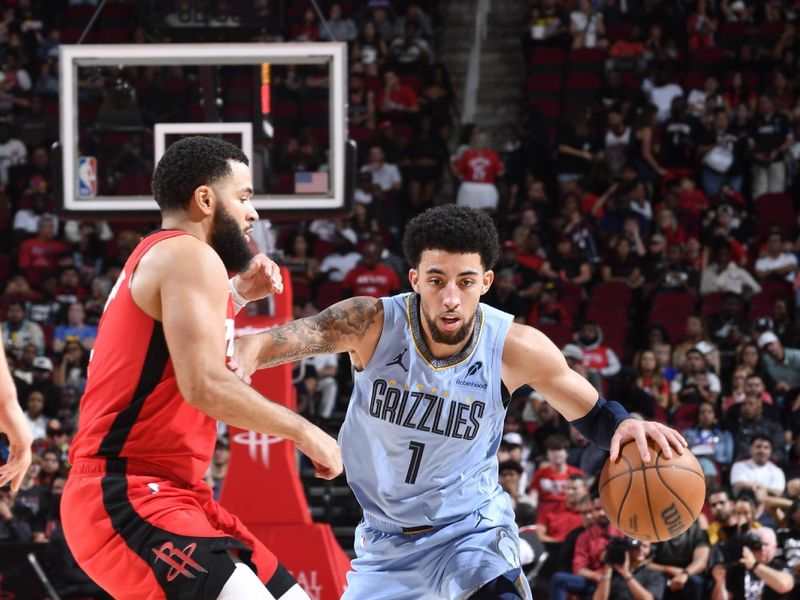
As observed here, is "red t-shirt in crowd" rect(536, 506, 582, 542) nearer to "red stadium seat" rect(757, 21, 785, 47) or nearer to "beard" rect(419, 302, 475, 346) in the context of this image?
"beard" rect(419, 302, 475, 346)

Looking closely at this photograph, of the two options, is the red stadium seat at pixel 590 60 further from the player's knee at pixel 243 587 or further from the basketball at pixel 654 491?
the player's knee at pixel 243 587

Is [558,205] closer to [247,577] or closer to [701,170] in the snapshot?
[701,170]

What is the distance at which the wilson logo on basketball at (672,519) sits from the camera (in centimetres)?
405

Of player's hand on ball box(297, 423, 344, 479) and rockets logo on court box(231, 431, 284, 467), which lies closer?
player's hand on ball box(297, 423, 344, 479)

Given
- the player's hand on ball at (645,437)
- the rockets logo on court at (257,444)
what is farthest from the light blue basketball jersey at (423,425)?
the rockets logo on court at (257,444)

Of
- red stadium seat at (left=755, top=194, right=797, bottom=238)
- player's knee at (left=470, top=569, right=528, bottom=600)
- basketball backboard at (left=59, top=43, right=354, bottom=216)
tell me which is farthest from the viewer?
red stadium seat at (left=755, top=194, right=797, bottom=238)

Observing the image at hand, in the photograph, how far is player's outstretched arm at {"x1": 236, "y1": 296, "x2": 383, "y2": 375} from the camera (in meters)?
4.02

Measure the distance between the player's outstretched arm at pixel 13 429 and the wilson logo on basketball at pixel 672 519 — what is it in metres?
2.02

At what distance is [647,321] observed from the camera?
12.3 meters

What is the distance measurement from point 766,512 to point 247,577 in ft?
21.4

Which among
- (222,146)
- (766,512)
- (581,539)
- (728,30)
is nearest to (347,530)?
(581,539)

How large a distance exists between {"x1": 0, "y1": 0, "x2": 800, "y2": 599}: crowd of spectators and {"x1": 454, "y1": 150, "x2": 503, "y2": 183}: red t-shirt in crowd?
0.9 inches

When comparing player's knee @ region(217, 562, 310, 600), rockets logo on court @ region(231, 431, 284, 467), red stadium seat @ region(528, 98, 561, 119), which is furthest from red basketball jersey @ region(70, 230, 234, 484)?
red stadium seat @ region(528, 98, 561, 119)

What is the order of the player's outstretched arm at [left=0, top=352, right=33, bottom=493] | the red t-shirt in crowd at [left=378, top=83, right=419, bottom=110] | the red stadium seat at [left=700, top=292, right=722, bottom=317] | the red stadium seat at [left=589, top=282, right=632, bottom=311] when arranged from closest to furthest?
the player's outstretched arm at [left=0, top=352, right=33, bottom=493]
the red stadium seat at [left=700, top=292, right=722, bottom=317]
the red stadium seat at [left=589, top=282, right=632, bottom=311]
the red t-shirt in crowd at [left=378, top=83, right=419, bottom=110]
